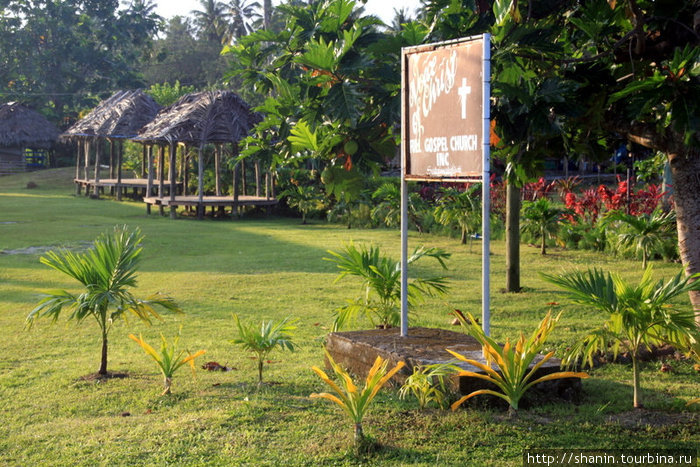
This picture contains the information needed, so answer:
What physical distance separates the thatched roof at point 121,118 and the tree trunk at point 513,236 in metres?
21.0

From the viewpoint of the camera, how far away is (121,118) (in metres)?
28.6

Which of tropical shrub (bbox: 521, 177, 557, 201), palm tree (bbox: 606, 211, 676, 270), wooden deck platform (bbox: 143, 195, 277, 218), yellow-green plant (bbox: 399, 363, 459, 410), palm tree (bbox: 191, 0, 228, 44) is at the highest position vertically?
palm tree (bbox: 191, 0, 228, 44)

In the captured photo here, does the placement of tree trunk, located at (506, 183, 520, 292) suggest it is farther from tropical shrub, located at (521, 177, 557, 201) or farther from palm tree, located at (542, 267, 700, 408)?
tropical shrub, located at (521, 177, 557, 201)

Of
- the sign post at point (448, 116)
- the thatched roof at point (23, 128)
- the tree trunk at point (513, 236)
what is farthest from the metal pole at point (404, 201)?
the thatched roof at point (23, 128)

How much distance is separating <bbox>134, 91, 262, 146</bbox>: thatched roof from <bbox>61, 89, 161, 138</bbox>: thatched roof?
505 cm

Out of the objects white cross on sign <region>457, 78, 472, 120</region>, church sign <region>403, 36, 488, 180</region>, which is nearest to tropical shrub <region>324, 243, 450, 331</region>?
church sign <region>403, 36, 488, 180</region>

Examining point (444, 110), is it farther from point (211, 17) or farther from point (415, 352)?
point (211, 17)

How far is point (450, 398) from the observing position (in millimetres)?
4602

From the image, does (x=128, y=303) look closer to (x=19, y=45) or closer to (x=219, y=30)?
(x=19, y=45)

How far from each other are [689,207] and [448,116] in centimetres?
205

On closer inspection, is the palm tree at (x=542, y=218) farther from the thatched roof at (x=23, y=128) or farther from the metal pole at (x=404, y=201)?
the thatched roof at (x=23, y=128)

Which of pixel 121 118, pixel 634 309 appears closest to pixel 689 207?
pixel 634 309

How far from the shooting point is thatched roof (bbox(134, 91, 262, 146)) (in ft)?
71.9

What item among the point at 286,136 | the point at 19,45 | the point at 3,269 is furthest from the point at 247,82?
the point at 19,45
